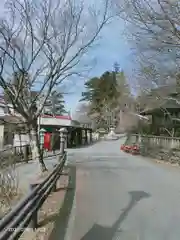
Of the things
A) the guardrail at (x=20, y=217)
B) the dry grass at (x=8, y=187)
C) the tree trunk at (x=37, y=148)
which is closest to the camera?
the guardrail at (x=20, y=217)

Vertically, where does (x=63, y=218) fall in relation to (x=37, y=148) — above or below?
below

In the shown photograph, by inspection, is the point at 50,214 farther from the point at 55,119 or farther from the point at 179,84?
the point at 55,119

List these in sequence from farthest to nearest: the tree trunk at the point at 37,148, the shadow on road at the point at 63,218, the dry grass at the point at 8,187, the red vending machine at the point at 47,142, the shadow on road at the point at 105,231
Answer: the red vending machine at the point at 47,142 → the tree trunk at the point at 37,148 → the dry grass at the point at 8,187 → the shadow on road at the point at 63,218 → the shadow on road at the point at 105,231

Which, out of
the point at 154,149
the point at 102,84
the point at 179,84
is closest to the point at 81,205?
the point at 179,84

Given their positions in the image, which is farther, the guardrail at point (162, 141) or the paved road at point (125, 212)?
the guardrail at point (162, 141)

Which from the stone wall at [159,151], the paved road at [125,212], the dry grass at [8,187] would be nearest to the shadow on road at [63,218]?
the paved road at [125,212]

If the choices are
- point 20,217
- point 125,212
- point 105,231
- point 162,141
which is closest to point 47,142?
point 162,141

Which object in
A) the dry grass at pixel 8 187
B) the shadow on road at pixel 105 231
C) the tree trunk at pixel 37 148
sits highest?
the tree trunk at pixel 37 148

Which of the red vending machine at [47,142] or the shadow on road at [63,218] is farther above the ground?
the red vending machine at [47,142]

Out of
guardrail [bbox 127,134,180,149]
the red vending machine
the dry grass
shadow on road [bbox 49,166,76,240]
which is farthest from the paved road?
the red vending machine

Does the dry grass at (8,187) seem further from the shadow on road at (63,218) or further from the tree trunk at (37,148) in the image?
the tree trunk at (37,148)

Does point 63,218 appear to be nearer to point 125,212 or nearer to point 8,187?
point 125,212

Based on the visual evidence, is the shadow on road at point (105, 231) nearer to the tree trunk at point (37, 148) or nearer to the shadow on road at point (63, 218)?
the shadow on road at point (63, 218)

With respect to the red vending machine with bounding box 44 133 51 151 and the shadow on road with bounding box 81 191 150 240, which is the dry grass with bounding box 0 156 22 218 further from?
the red vending machine with bounding box 44 133 51 151
